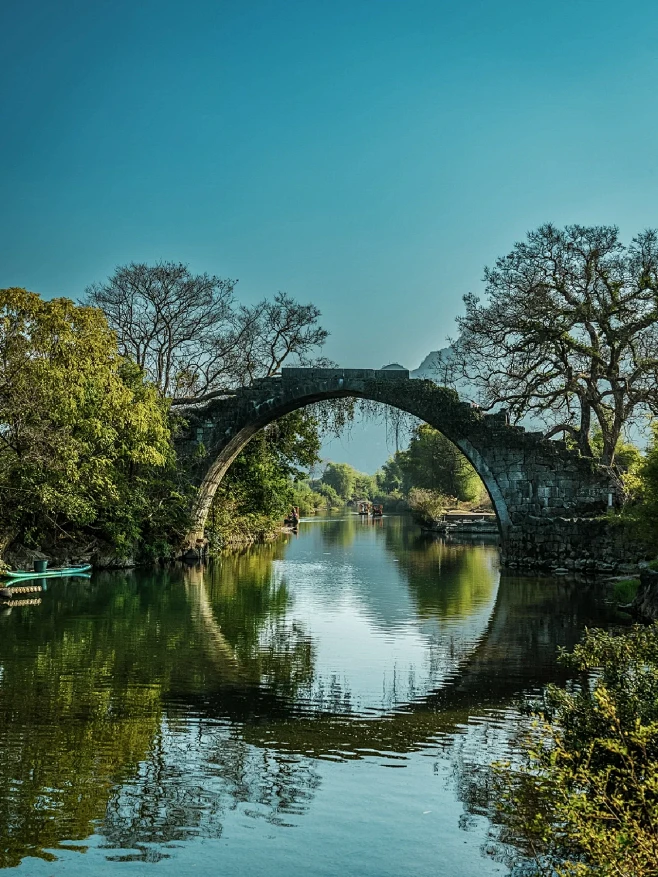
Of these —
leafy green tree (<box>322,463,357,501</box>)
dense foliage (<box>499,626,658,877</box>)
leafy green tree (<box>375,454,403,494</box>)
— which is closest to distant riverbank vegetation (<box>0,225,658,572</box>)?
dense foliage (<box>499,626,658,877</box>)

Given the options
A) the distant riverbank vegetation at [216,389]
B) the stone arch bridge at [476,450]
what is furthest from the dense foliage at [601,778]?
the stone arch bridge at [476,450]

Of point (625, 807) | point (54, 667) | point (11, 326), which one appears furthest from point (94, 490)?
point (625, 807)

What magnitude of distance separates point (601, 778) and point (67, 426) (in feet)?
50.3

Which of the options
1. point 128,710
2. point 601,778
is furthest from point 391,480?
point 601,778

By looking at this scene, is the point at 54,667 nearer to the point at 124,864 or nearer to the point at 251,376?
the point at 124,864

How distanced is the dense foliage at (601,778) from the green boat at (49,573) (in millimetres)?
14239

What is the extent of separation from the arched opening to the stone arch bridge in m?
0.03

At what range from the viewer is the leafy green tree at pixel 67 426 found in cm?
1645

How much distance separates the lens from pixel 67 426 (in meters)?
17.7

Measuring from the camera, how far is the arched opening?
22922 millimetres

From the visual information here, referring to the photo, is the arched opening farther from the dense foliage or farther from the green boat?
the dense foliage

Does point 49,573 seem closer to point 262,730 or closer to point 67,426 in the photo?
point 67,426

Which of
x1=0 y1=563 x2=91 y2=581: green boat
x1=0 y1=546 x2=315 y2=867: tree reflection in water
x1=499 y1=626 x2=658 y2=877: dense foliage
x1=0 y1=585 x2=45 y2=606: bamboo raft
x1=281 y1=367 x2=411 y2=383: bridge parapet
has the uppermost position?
x1=281 y1=367 x2=411 y2=383: bridge parapet

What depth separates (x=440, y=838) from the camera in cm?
504
